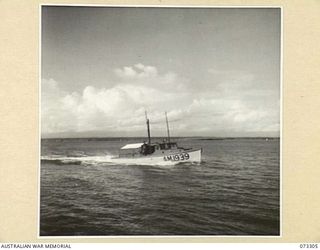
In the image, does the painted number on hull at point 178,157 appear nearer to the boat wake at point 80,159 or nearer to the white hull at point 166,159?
the white hull at point 166,159

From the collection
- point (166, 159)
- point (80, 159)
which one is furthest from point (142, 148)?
point (80, 159)

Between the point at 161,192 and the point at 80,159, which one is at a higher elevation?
the point at 80,159

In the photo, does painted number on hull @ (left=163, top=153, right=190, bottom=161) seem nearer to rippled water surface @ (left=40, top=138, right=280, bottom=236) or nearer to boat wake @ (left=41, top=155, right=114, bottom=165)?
rippled water surface @ (left=40, top=138, right=280, bottom=236)

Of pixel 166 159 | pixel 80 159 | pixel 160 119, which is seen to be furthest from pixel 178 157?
pixel 80 159

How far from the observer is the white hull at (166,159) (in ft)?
4.59

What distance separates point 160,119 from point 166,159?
15 cm

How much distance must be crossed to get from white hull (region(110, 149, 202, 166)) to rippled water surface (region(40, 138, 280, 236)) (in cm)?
2

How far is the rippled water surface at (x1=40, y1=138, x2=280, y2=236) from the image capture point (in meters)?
1.40

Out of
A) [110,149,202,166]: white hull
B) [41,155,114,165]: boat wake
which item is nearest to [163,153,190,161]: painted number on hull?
[110,149,202,166]: white hull

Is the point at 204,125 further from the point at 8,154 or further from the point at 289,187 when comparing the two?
the point at 8,154

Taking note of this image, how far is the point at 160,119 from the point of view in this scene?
141 centimetres

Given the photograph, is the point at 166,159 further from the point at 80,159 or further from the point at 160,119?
the point at 80,159

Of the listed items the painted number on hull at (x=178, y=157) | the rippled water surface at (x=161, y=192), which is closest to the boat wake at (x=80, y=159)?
the rippled water surface at (x=161, y=192)

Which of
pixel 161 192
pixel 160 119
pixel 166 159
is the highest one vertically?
pixel 160 119
